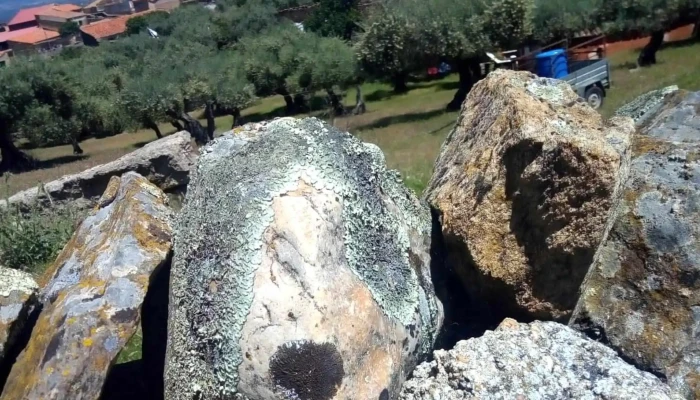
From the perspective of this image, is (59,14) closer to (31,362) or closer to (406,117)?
(406,117)

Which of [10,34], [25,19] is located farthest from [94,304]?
[25,19]

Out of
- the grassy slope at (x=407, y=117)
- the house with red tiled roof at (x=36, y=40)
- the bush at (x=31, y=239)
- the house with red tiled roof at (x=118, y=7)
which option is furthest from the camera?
the house with red tiled roof at (x=118, y=7)

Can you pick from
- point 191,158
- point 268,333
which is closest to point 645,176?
point 268,333

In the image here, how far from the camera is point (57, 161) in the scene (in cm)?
3803

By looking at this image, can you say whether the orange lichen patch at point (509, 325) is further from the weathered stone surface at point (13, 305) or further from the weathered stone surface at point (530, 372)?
the weathered stone surface at point (13, 305)

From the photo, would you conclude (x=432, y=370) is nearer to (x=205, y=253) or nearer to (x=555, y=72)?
(x=205, y=253)

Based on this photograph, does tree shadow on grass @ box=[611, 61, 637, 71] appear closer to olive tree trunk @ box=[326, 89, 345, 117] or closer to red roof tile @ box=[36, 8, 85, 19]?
olive tree trunk @ box=[326, 89, 345, 117]

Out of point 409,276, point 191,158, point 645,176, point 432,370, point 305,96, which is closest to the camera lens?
point 432,370

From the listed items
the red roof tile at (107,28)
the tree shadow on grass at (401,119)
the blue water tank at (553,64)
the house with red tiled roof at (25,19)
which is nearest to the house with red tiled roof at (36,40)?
the red roof tile at (107,28)

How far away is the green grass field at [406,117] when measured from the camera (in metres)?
24.6

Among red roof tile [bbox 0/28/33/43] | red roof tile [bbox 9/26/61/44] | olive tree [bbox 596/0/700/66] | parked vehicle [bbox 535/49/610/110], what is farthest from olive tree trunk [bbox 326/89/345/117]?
red roof tile [bbox 0/28/33/43]

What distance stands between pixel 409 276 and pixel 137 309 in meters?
1.10

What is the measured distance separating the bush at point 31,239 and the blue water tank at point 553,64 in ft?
71.9

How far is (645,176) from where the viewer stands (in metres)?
3.41
